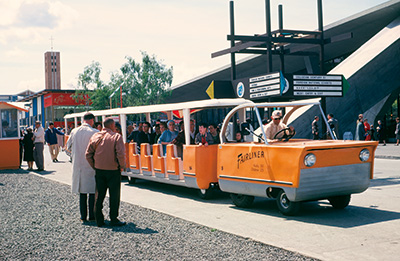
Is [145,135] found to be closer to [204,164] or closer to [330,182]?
[204,164]

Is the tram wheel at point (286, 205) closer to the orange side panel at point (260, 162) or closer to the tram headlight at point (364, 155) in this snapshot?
A: the orange side panel at point (260, 162)

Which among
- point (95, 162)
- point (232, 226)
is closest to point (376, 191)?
point (232, 226)

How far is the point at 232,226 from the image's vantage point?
8125mm

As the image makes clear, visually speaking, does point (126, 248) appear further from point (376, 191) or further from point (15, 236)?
point (376, 191)

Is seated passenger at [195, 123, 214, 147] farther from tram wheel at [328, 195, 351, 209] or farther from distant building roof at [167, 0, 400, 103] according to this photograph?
distant building roof at [167, 0, 400, 103]

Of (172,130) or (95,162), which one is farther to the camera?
(172,130)

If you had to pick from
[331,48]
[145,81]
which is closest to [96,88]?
[145,81]

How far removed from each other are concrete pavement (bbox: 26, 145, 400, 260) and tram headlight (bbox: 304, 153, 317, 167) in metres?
0.89

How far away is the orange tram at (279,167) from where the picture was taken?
843cm

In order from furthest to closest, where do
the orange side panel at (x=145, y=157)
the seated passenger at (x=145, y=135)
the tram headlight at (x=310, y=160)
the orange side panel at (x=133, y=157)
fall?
the seated passenger at (x=145, y=135)
the orange side panel at (x=133, y=157)
the orange side panel at (x=145, y=157)
the tram headlight at (x=310, y=160)

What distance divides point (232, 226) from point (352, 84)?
22289 mm

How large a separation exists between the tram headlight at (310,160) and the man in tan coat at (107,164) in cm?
285

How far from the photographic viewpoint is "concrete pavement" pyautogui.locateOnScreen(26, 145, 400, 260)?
21.4ft

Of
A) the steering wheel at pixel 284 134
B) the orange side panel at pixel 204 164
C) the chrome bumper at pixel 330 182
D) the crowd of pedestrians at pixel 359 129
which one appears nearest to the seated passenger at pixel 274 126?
the steering wheel at pixel 284 134
